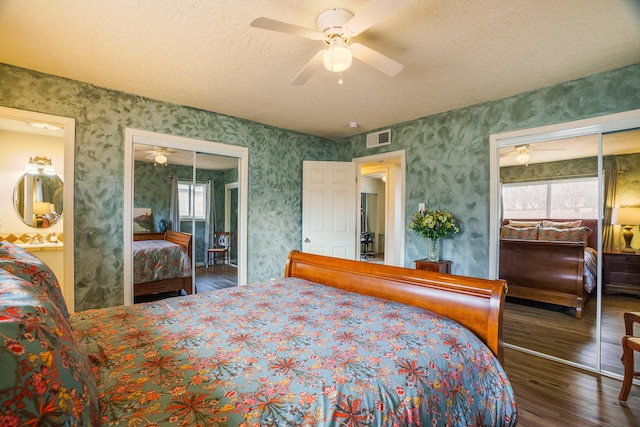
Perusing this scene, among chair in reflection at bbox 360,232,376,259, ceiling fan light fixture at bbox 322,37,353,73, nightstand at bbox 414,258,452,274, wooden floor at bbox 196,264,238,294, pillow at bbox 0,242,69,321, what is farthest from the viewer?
chair in reflection at bbox 360,232,376,259

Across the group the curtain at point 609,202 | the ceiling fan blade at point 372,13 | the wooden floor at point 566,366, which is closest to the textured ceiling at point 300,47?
the ceiling fan blade at point 372,13

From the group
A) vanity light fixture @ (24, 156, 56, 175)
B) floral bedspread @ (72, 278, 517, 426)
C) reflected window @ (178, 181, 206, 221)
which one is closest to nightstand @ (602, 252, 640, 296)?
floral bedspread @ (72, 278, 517, 426)

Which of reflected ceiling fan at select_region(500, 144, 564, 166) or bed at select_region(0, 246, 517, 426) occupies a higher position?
reflected ceiling fan at select_region(500, 144, 564, 166)

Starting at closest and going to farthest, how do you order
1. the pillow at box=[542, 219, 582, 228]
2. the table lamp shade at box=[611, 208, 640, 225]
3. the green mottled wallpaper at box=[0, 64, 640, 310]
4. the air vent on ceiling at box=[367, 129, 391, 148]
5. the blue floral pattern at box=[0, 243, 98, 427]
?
the blue floral pattern at box=[0, 243, 98, 427], the table lamp shade at box=[611, 208, 640, 225], the green mottled wallpaper at box=[0, 64, 640, 310], the pillow at box=[542, 219, 582, 228], the air vent on ceiling at box=[367, 129, 391, 148]

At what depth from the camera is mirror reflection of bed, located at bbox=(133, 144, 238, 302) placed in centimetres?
332

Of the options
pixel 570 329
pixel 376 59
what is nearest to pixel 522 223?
pixel 570 329

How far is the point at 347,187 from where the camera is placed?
180 inches

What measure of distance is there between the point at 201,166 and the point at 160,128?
600 mm

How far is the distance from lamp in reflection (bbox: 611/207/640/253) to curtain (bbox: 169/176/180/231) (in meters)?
4.28

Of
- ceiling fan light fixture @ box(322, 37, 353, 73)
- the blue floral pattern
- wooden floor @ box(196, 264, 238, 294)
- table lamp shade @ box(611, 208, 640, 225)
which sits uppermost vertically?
ceiling fan light fixture @ box(322, 37, 353, 73)

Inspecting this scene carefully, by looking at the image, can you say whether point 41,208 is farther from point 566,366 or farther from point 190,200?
point 566,366

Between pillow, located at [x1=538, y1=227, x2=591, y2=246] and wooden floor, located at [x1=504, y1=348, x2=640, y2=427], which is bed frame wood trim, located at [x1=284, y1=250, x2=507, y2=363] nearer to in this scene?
wooden floor, located at [x1=504, y1=348, x2=640, y2=427]

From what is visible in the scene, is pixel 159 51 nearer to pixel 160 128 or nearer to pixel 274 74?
pixel 274 74

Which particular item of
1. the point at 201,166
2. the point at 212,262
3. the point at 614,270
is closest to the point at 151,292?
the point at 212,262
